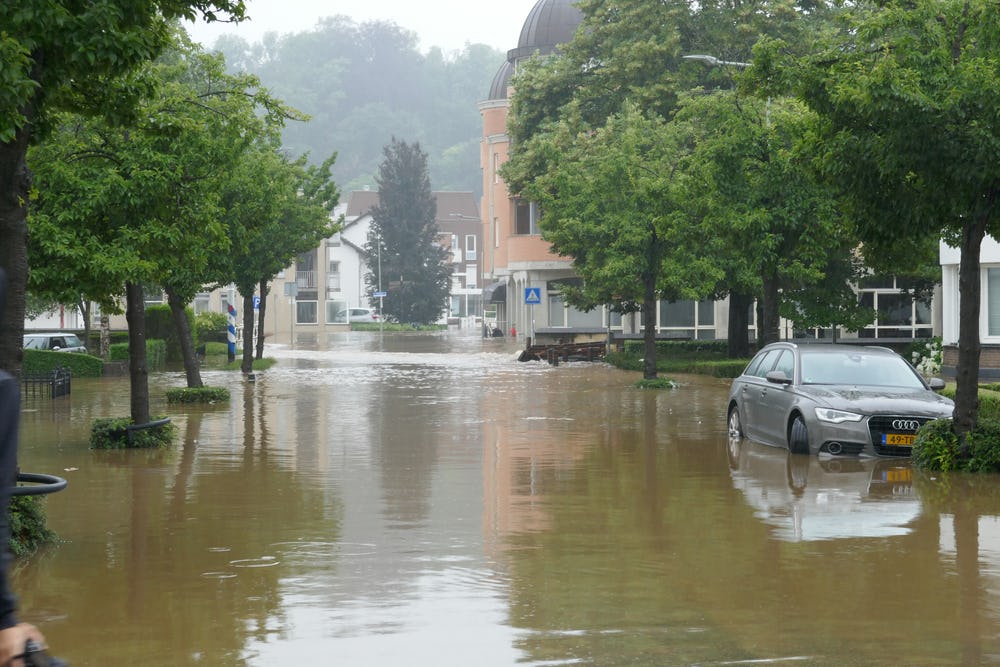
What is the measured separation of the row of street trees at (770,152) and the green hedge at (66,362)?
44.1 feet

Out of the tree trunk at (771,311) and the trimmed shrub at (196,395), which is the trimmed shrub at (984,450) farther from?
the trimmed shrub at (196,395)

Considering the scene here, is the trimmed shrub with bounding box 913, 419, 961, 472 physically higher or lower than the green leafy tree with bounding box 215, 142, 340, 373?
lower

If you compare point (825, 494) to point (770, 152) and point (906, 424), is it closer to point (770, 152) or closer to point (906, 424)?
point (906, 424)

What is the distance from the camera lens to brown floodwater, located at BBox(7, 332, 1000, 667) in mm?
7336

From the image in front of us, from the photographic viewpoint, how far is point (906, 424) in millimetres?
15867

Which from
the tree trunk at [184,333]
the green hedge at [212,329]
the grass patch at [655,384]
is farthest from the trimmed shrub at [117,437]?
the green hedge at [212,329]

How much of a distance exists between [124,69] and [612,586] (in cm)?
526

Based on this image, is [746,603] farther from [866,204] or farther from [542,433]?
[542,433]

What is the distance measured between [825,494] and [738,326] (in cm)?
2929

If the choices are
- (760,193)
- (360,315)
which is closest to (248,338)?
(760,193)

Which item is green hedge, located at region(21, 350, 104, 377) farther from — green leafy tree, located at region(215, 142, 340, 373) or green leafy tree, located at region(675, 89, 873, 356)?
green leafy tree, located at region(675, 89, 873, 356)

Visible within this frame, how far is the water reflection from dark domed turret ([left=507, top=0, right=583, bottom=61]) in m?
52.1

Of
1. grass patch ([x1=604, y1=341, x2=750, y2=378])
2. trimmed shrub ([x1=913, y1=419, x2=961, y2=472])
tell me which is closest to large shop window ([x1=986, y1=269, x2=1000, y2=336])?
grass patch ([x1=604, y1=341, x2=750, y2=378])

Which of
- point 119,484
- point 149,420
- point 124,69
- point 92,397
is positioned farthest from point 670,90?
point 124,69
